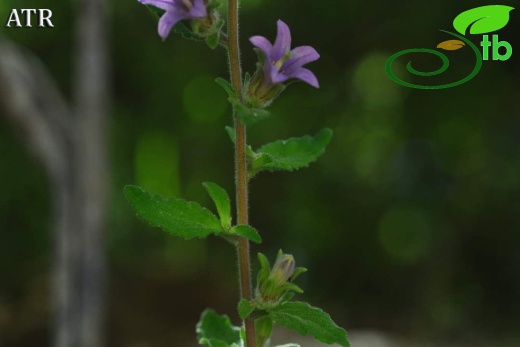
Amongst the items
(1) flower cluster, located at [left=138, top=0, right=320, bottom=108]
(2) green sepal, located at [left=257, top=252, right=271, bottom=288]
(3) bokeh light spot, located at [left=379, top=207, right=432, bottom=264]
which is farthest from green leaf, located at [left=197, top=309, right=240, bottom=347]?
(3) bokeh light spot, located at [left=379, top=207, right=432, bottom=264]

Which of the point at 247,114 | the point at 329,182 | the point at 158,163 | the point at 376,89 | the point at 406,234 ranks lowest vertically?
the point at 406,234

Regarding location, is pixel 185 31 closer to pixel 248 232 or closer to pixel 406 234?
pixel 248 232

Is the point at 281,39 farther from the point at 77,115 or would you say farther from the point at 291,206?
the point at 291,206

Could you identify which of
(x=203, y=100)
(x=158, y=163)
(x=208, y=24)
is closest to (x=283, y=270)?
(x=208, y=24)

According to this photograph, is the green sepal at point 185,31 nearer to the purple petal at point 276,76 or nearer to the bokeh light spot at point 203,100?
the purple petal at point 276,76

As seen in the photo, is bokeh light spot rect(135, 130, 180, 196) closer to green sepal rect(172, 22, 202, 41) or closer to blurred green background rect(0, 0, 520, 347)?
blurred green background rect(0, 0, 520, 347)

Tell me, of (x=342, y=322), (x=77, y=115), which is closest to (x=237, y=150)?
(x=77, y=115)

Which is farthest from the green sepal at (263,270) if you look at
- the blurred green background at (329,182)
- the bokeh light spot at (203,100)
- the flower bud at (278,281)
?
the bokeh light spot at (203,100)
